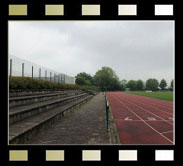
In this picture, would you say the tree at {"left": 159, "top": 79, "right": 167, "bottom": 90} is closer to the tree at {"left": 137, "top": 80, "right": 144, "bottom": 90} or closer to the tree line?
the tree line

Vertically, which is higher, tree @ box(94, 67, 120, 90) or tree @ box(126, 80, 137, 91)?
tree @ box(94, 67, 120, 90)

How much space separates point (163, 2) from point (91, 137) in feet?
11.6

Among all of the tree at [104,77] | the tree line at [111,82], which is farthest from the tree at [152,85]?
the tree at [104,77]

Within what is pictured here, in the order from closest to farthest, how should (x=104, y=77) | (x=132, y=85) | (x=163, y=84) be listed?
(x=104, y=77) → (x=132, y=85) → (x=163, y=84)

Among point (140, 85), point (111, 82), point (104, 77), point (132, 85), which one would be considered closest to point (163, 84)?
point (140, 85)

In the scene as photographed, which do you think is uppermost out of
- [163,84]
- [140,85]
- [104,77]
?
[104,77]

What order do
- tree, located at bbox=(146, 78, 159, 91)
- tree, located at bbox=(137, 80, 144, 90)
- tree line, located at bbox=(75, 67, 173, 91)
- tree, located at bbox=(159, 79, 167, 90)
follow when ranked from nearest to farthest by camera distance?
tree line, located at bbox=(75, 67, 173, 91), tree, located at bbox=(146, 78, 159, 91), tree, located at bbox=(137, 80, 144, 90), tree, located at bbox=(159, 79, 167, 90)

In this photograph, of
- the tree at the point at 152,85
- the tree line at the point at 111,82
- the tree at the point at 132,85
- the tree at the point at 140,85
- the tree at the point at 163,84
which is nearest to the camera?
the tree line at the point at 111,82

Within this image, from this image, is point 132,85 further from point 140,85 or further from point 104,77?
point 104,77

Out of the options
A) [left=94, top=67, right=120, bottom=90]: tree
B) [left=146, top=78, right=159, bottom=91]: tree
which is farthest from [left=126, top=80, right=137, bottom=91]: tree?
[left=94, top=67, right=120, bottom=90]: tree

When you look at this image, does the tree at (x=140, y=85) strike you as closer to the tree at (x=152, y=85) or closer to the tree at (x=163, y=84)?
the tree at (x=152, y=85)

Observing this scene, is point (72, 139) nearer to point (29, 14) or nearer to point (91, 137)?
point (91, 137)
